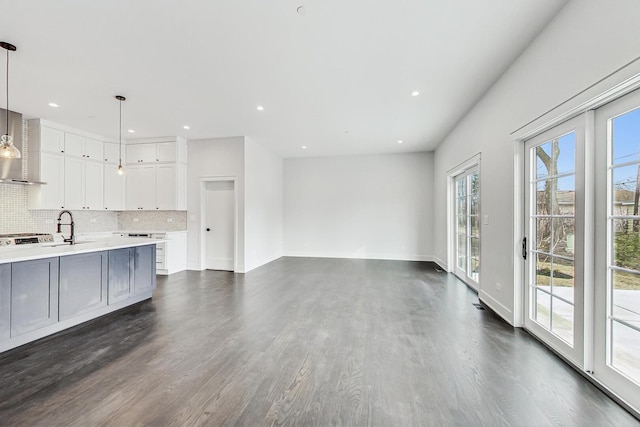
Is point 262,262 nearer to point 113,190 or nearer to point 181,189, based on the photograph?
point 181,189

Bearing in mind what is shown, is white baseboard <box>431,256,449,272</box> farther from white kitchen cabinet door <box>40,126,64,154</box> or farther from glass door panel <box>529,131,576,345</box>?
white kitchen cabinet door <box>40,126,64,154</box>

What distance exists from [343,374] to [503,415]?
1092mm

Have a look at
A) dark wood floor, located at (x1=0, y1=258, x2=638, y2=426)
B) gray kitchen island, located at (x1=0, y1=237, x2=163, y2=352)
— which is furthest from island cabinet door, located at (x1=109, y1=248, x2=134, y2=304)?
dark wood floor, located at (x1=0, y1=258, x2=638, y2=426)

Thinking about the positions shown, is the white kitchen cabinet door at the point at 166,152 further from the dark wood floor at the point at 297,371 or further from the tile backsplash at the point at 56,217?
the dark wood floor at the point at 297,371

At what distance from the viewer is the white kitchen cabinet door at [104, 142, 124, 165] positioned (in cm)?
600

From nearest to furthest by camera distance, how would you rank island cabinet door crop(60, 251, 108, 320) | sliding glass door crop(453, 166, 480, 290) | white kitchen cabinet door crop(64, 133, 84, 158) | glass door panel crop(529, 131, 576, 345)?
glass door panel crop(529, 131, 576, 345), island cabinet door crop(60, 251, 108, 320), sliding glass door crop(453, 166, 480, 290), white kitchen cabinet door crop(64, 133, 84, 158)

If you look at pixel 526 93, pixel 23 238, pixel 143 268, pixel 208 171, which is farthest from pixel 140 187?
pixel 526 93

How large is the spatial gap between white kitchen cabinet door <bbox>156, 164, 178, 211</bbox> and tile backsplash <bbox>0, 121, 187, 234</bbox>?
1.14 feet

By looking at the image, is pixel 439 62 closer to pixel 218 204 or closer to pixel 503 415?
pixel 503 415

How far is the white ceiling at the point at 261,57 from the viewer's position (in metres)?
2.26

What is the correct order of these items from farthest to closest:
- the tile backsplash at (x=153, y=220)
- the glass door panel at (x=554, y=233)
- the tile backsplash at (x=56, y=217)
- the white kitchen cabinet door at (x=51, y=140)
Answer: the tile backsplash at (x=153, y=220)
the white kitchen cabinet door at (x=51, y=140)
the tile backsplash at (x=56, y=217)
the glass door panel at (x=554, y=233)

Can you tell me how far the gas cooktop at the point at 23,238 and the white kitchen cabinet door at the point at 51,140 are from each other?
156cm

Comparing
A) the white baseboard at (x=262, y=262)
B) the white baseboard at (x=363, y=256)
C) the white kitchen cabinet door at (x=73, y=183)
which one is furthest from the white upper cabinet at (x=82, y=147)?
the white baseboard at (x=363, y=256)

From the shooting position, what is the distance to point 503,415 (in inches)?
68.3
